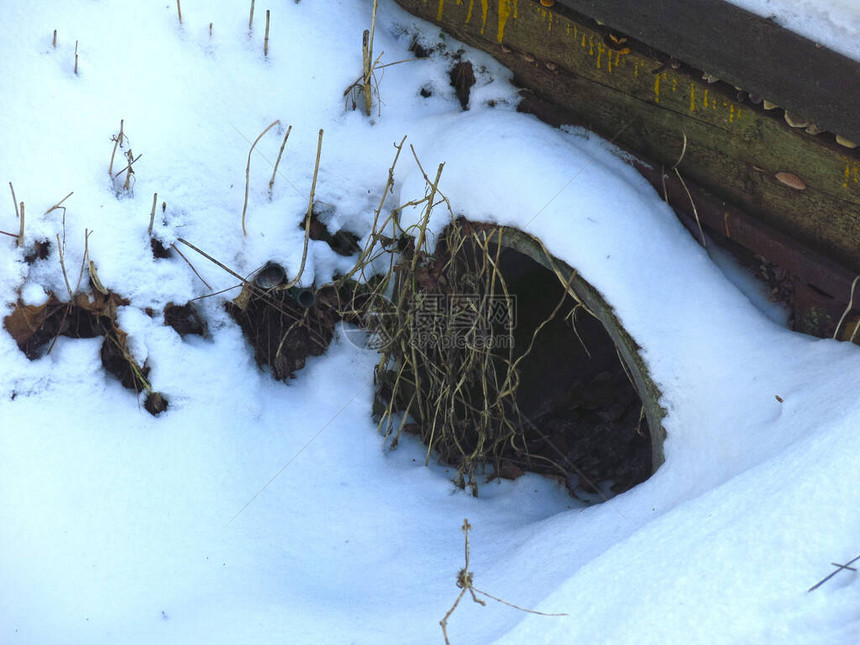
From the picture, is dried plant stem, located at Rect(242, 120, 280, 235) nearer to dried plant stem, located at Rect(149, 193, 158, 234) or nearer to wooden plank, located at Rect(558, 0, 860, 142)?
dried plant stem, located at Rect(149, 193, 158, 234)

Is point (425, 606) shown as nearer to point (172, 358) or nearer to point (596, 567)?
point (596, 567)

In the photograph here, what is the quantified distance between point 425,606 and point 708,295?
4.32 ft

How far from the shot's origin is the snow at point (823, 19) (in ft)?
6.75

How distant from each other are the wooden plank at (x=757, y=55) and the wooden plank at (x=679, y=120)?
0.51 ft

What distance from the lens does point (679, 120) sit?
8.75 feet

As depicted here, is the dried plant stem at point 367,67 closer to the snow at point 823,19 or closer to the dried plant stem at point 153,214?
the dried plant stem at point 153,214

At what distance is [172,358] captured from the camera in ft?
9.23

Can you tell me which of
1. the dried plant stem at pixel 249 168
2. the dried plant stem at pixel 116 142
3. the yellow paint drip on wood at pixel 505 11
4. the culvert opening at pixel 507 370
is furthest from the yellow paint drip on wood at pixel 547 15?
the dried plant stem at pixel 116 142

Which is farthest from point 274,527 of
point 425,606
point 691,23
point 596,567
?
point 691,23

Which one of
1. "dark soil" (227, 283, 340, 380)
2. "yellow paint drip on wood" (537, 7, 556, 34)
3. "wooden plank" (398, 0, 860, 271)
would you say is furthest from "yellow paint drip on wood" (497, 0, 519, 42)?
"dark soil" (227, 283, 340, 380)

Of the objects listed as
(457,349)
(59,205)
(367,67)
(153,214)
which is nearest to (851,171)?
(457,349)

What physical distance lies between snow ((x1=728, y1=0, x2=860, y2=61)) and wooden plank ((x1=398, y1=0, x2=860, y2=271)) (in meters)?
0.33

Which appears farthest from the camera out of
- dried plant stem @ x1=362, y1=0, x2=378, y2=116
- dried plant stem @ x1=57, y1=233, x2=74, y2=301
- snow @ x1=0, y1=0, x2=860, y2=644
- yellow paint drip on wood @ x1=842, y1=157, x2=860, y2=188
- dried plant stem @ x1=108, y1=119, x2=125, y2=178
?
dried plant stem @ x1=362, y1=0, x2=378, y2=116

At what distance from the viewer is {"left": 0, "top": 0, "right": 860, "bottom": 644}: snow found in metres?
2.03
